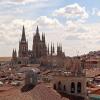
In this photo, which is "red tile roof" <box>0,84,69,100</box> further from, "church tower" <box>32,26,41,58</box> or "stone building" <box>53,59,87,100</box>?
"church tower" <box>32,26,41,58</box>

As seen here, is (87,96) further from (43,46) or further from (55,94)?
(43,46)

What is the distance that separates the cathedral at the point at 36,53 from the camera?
426 ft

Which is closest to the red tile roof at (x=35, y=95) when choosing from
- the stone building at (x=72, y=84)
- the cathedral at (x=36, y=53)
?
the stone building at (x=72, y=84)

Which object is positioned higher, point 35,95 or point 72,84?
point 72,84

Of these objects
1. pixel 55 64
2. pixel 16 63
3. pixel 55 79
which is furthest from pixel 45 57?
pixel 55 79

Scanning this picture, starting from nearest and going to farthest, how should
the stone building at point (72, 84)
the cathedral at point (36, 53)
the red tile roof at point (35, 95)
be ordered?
1. the red tile roof at point (35, 95)
2. the stone building at point (72, 84)
3. the cathedral at point (36, 53)

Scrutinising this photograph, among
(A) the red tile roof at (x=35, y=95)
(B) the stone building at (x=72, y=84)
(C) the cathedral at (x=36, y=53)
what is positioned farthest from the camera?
(C) the cathedral at (x=36, y=53)

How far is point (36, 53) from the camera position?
133 meters

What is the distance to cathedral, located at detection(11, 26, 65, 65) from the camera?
12988 cm

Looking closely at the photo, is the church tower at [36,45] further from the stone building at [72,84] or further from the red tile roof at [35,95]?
the red tile roof at [35,95]

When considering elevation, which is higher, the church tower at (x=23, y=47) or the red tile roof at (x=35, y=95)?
the church tower at (x=23, y=47)

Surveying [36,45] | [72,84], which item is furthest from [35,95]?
[36,45]

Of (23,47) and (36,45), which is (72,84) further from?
(23,47)

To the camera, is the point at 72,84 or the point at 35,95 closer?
the point at 35,95
